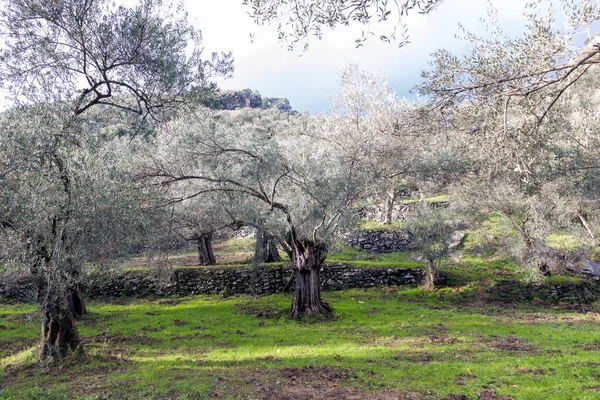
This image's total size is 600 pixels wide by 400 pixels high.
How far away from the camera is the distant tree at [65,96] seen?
329 inches

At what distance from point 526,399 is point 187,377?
7.38m

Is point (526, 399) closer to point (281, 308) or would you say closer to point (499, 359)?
point (499, 359)

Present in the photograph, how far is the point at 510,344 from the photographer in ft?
40.9

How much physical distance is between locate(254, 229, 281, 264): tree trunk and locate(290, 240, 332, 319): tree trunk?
2010mm

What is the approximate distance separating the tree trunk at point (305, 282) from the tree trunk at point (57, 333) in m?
8.64

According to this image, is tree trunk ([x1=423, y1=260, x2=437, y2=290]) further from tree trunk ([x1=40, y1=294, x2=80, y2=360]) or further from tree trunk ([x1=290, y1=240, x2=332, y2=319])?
tree trunk ([x1=40, y1=294, x2=80, y2=360])

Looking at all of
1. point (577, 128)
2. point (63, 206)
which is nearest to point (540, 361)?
point (577, 128)

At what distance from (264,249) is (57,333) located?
13.1m

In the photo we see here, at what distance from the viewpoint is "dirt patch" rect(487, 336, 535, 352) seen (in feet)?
39.1

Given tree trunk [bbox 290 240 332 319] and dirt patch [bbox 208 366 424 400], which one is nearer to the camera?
dirt patch [bbox 208 366 424 400]

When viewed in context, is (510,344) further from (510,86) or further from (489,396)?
(510,86)

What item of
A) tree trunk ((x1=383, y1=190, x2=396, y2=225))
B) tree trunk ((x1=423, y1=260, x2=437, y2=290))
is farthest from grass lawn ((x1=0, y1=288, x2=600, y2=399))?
tree trunk ((x1=383, y1=190, x2=396, y2=225))

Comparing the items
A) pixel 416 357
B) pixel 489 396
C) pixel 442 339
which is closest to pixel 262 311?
pixel 442 339

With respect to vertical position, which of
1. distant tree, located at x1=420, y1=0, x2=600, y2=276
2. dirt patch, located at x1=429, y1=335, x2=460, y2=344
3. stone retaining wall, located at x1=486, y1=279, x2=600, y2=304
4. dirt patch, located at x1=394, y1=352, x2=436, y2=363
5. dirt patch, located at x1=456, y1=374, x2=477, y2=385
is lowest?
stone retaining wall, located at x1=486, y1=279, x2=600, y2=304
